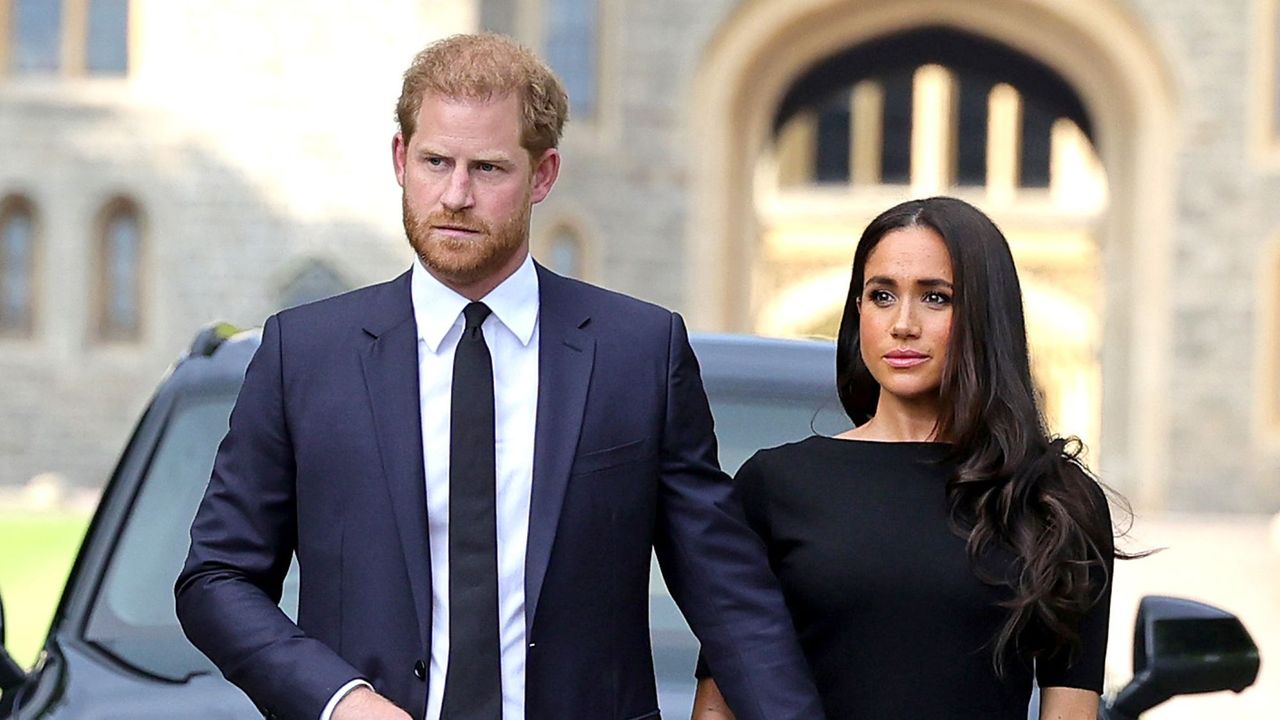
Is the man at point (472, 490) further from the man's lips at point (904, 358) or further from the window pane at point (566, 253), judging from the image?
the window pane at point (566, 253)

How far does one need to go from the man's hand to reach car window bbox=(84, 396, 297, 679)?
38.8 inches

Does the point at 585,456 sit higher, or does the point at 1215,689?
the point at 585,456

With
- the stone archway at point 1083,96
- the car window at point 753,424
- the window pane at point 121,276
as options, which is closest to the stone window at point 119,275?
the window pane at point 121,276

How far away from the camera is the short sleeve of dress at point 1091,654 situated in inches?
104

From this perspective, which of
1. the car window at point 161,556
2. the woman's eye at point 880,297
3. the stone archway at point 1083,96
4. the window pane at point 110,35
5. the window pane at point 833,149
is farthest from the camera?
the window pane at point 833,149

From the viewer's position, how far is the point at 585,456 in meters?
2.54

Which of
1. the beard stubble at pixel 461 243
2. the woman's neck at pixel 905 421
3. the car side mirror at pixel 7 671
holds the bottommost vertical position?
the car side mirror at pixel 7 671

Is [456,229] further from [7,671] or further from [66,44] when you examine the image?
[66,44]

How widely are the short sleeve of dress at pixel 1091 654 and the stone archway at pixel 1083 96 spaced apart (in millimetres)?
19761

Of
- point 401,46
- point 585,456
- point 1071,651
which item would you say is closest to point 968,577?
point 1071,651

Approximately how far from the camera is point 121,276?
73.3 ft

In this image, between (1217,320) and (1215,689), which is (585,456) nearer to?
(1215,689)

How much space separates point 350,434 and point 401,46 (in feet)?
61.8

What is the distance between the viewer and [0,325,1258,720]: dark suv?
10.3 feet
